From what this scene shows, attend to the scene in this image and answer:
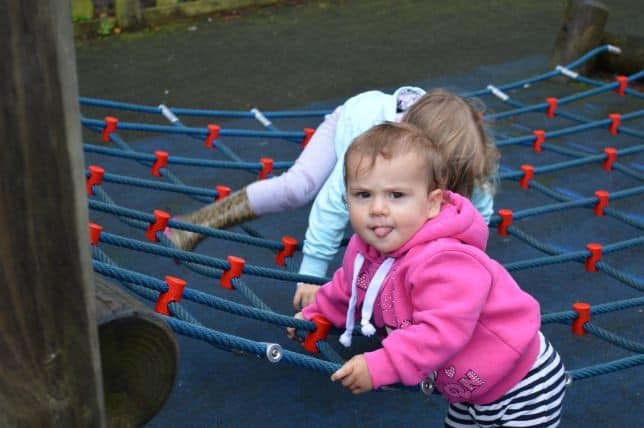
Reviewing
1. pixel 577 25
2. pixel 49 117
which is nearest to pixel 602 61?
pixel 577 25

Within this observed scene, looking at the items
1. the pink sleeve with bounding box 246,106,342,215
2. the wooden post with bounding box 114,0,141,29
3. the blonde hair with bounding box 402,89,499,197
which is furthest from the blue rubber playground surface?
the wooden post with bounding box 114,0,141,29

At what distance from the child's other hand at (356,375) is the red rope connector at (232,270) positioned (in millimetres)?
566

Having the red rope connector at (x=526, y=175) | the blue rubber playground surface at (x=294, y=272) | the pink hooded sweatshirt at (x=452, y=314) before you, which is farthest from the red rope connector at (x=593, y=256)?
the pink hooded sweatshirt at (x=452, y=314)

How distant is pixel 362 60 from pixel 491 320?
4.15 metres

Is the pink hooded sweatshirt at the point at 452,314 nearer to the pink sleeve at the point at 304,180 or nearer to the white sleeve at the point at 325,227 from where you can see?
the white sleeve at the point at 325,227

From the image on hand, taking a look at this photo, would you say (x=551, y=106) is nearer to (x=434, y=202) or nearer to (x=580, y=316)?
(x=580, y=316)

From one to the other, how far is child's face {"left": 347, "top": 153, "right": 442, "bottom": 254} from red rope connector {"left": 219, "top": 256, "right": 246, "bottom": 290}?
526 millimetres

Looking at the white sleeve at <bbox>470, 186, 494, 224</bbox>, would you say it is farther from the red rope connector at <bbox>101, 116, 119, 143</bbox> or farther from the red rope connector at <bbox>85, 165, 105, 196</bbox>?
the red rope connector at <bbox>101, 116, 119, 143</bbox>

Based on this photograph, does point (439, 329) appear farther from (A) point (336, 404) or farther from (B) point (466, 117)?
(A) point (336, 404)

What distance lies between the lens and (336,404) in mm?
2137

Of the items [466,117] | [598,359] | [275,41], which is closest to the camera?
[466,117]

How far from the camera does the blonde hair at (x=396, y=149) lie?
1.44 meters

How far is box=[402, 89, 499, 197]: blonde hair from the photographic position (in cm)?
168

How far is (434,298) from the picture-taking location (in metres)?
1.38
